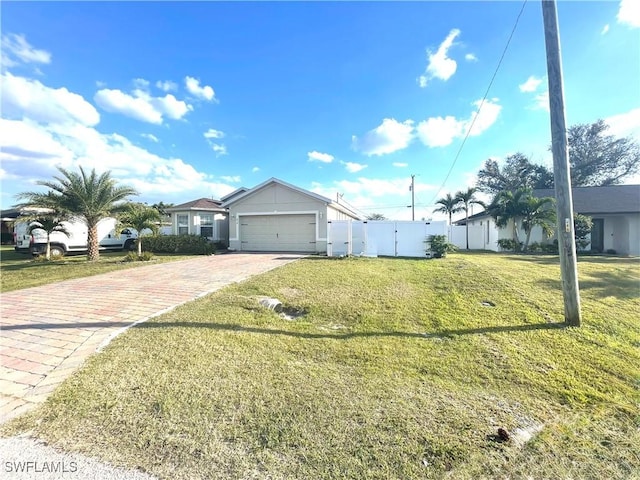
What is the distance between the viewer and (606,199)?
63.9ft

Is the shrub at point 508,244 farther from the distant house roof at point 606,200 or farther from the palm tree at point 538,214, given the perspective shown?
the distant house roof at point 606,200

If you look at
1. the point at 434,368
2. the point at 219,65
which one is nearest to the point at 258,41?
the point at 219,65

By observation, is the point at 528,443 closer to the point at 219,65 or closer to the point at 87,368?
the point at 87,368

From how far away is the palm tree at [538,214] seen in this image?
675 inches

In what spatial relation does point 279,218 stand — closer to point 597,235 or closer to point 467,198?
point 467,198

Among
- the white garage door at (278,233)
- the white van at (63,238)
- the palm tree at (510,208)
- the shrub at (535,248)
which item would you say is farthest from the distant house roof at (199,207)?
the shrub at (535,248)

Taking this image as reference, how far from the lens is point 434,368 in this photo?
11.5 ft

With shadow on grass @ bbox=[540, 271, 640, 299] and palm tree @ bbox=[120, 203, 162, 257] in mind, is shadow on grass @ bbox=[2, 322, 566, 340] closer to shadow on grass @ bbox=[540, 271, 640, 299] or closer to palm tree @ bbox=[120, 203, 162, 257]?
shadow on grass @ bbox=[540, 271, 640, 299]

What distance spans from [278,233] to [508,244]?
51.4ft

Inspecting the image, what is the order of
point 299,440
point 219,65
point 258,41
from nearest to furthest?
point 299,440, point 258,41, point 219,65

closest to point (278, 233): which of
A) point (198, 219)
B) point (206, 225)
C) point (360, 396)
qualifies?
point (206, 225)

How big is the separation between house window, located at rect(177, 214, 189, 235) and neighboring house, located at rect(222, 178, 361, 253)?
117 inches

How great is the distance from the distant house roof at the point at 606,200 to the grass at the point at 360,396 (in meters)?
17.8

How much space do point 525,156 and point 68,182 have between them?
140 ft
